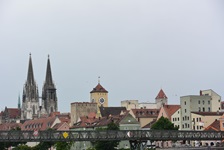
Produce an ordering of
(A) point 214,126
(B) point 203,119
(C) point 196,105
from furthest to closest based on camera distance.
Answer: (C) point 196,105
(B) point 203,119
(A) point 214,126

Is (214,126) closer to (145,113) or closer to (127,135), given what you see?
(145,113)

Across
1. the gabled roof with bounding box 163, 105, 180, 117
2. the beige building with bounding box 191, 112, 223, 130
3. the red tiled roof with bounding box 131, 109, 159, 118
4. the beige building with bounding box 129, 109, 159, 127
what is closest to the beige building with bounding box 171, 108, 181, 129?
the gabled roof with bounding box 163, 105, 180, 117

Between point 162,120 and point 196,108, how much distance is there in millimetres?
13953

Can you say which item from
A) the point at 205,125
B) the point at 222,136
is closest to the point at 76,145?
the point at 205,125

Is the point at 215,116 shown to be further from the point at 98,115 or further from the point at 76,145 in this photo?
the point at 98,115

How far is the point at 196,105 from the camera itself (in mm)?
160000

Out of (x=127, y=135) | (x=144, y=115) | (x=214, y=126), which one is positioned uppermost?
(x=144, y=115)

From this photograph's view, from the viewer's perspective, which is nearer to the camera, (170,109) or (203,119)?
(203,119)

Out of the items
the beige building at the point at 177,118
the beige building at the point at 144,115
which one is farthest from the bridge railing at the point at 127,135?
the beige building at the point at 144,115

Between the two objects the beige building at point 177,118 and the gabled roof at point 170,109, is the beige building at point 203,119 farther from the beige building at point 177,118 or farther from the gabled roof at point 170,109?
the gabled roof at point 170,109

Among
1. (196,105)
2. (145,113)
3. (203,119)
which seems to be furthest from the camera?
(145,113)

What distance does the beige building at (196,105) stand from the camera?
159 m

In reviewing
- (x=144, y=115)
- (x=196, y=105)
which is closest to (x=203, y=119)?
(x=196, y=105)

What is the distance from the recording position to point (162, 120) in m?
149
